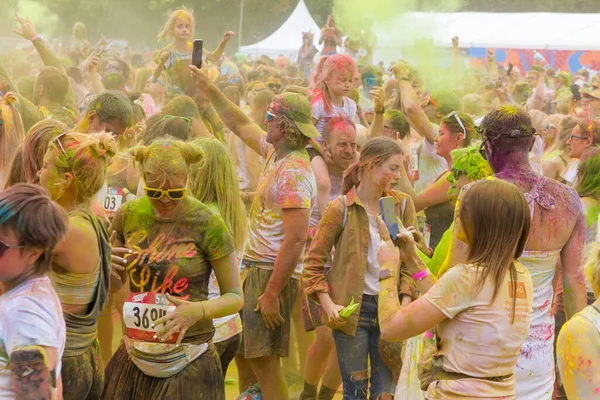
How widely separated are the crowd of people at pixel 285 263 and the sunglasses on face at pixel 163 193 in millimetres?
15

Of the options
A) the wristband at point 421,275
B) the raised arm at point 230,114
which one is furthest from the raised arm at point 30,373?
the raised arm at point 230,114

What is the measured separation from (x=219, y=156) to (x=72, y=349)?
1482 millimetres

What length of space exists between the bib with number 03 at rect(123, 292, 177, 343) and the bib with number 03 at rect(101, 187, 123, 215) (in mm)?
2005

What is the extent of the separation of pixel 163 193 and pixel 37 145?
70 cm

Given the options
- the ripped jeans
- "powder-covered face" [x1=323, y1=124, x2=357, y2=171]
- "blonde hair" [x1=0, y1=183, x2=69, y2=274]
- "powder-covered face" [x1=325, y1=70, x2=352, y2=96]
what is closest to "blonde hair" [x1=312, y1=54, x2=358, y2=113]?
"powder-covered face" [x1=325, y1=70, x2=352, y2=96]

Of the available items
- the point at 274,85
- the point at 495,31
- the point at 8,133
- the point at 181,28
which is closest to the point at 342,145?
the point at 8,133

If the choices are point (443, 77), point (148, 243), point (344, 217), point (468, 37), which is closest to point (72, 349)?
point (148, 243)

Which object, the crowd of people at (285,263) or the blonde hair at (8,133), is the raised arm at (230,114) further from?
the blonde hair at (8,133)

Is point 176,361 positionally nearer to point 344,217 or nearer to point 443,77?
point 344,217

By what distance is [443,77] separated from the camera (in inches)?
748

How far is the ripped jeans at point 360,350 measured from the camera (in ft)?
15.3

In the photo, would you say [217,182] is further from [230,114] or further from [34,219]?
[34,219]

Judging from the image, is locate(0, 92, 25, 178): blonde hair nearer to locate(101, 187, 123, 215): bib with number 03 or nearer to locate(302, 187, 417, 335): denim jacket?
locate(101, 187, 123, 215): bib with number 03

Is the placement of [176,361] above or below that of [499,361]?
below
